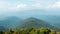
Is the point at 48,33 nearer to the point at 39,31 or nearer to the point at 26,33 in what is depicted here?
the point at 39,31

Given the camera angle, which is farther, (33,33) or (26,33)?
(26,33)

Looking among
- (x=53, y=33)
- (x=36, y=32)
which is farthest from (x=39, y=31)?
(x=53, y=33)

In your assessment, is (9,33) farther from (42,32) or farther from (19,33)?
(42,32)

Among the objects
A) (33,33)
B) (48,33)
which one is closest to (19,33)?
(33,33)

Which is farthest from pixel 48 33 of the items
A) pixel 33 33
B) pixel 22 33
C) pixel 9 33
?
pixel 9 33

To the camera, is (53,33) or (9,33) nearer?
(53,33)

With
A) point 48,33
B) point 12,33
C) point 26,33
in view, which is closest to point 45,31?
point 48,33

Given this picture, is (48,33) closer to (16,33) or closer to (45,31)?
(45,31)
